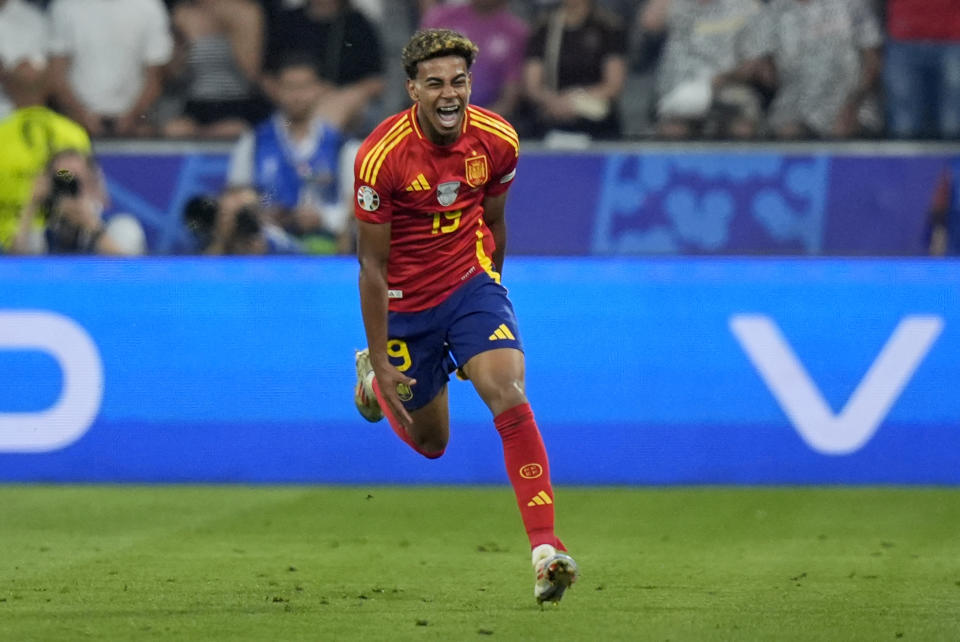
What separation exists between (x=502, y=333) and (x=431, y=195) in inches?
23.3

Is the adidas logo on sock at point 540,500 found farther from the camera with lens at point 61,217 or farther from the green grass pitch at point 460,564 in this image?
the camera with lens at point 61,217

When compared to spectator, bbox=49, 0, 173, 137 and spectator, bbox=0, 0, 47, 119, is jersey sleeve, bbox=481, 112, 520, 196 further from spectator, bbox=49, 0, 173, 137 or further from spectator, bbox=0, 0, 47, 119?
spectator, bbox=0, 0, 47, 119

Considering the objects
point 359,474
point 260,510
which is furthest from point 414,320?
point 359,474

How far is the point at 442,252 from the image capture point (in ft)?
20.7

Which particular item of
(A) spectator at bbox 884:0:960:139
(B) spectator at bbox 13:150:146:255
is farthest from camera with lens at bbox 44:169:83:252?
(A) spectator at bbox 884:0:960:139

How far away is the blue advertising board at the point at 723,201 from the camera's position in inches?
427

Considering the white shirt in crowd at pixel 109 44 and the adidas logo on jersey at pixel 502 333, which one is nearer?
the adidas logo on jersey at pixel 502 333

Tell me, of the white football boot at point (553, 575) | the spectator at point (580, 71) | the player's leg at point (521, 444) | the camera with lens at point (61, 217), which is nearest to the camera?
the white football boot at point (553, 575)

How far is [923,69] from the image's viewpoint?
36.3 feet

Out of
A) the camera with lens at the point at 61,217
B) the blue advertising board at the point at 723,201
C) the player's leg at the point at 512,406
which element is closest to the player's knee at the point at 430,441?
the player's leg at the point at 512,406

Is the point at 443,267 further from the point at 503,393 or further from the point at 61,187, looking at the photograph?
the point at 61,187

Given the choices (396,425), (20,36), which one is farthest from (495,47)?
(396,425)

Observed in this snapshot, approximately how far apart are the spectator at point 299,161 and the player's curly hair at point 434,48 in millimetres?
5111

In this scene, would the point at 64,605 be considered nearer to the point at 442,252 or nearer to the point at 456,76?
the point at 442,252
